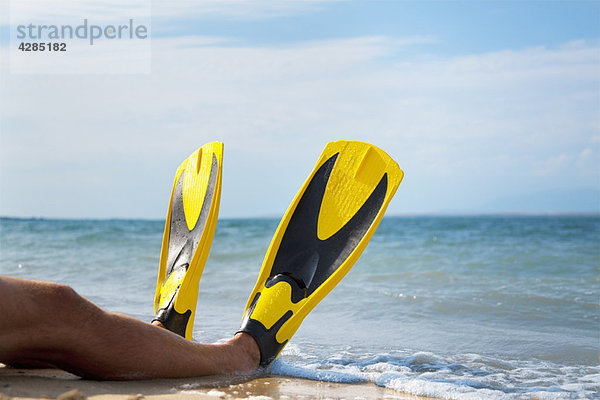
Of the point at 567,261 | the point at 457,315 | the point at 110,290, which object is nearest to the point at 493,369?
the point at 457,315

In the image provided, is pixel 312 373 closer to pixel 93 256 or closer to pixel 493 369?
pixel 493 369

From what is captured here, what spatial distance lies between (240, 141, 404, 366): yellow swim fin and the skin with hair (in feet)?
1.20

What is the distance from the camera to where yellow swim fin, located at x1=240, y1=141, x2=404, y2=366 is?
2158 millimetres

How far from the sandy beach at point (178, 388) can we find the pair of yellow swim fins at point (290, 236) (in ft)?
0.71

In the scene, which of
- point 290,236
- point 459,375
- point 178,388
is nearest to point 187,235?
point 290,236

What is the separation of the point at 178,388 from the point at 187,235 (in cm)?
100

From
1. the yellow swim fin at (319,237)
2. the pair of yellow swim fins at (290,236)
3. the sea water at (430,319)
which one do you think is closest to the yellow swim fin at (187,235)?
the pair of yellow swim fins at (290,236)

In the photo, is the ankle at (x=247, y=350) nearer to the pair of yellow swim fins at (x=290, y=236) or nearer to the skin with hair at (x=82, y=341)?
the pair of yellow swim fins at (x=290, y=236)

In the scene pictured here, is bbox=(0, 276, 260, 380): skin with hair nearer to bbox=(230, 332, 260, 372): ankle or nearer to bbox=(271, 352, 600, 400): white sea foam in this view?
bbox=(230, 332, 260, 372): ankle

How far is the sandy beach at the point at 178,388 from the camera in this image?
5.03 feet

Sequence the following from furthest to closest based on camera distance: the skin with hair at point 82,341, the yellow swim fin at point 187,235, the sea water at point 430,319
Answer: the yellow swim fin at point 187,235 → the sea water at point 430,319 → the skin with hair at point 82,341

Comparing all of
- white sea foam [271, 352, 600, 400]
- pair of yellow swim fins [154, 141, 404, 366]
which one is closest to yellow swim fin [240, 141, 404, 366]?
pair of yellow swim fins [154, 141, 404, 366]

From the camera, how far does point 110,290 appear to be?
441cm

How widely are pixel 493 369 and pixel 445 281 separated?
272cm
